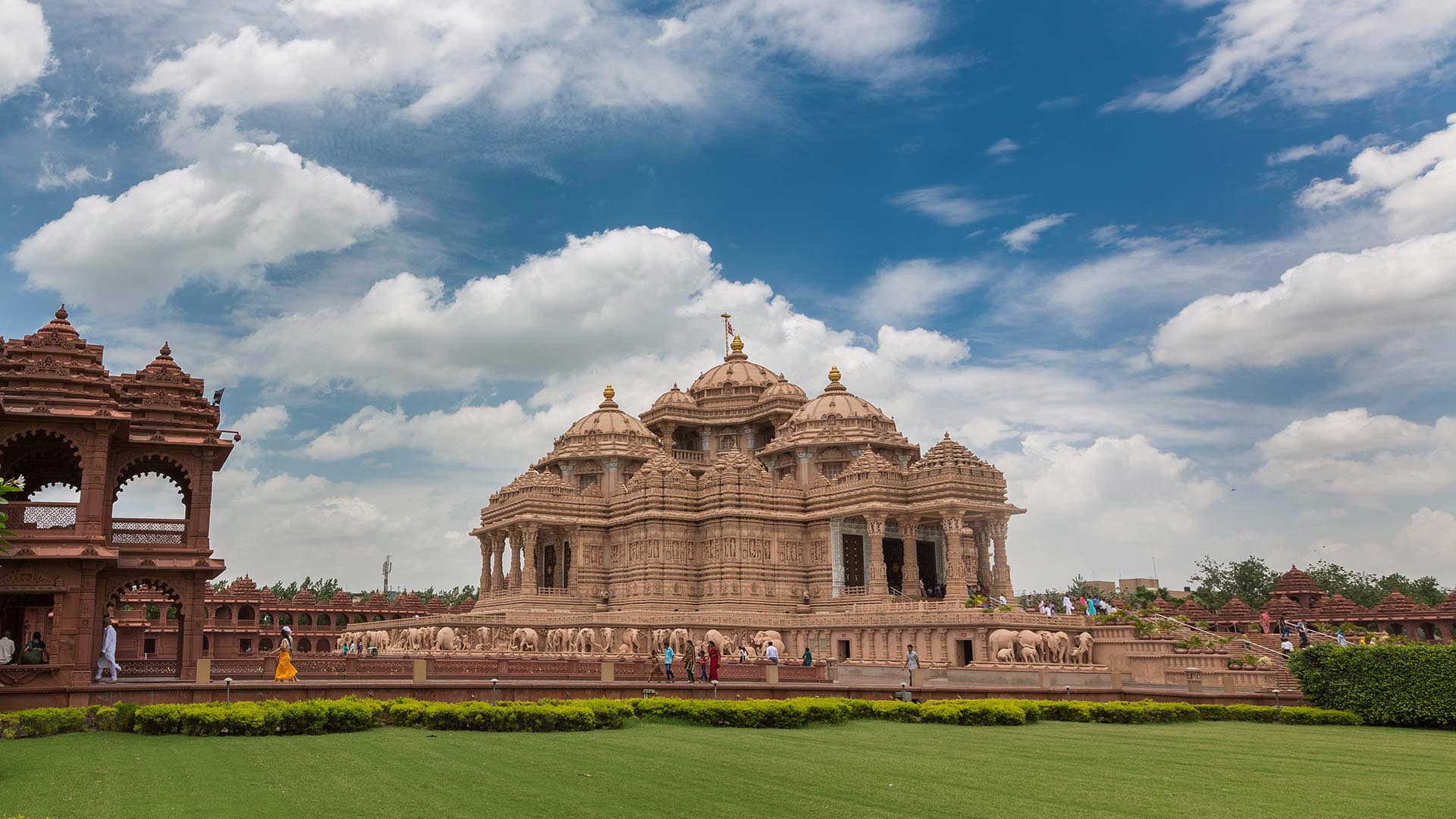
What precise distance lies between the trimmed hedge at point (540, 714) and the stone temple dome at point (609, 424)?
31637mm

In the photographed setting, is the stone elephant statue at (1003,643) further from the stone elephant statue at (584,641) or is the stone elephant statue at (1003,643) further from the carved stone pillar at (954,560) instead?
the stone elephant statue at (584,641)

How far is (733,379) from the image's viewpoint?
196 ft

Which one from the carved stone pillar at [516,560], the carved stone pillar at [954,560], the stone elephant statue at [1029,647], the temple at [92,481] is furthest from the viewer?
the carved stone pillar at [516,560]

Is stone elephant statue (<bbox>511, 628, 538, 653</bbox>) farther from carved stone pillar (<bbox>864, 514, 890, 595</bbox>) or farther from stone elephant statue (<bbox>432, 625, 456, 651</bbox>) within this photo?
carved stone pillar (<bbox>864, 514, 890, 595</bbox>)

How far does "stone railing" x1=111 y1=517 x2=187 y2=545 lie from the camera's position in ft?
86.9

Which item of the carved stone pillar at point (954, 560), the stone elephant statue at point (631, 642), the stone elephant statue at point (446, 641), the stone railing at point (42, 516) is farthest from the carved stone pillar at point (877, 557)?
the stone railing at point (42, 516)

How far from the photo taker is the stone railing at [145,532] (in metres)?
26.5

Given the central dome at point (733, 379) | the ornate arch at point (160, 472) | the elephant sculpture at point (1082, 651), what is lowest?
the elephant sculpture at point (1082, 651)

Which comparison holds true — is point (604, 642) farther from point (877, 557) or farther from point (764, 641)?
point (877, 557)

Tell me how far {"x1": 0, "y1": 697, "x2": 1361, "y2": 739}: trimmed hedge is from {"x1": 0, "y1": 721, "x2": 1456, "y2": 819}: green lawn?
59 cm

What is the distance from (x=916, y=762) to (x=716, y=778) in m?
3.57

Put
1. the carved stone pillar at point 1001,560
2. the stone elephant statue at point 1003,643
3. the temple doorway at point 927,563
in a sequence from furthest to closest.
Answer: the temple doorway at point 927,563 < the carved stone pillar at point 1001,560 < the stone elephant statue at point 1003,643

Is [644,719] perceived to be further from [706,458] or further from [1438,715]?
[706,458]

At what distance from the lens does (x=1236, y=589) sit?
82.9 meters
